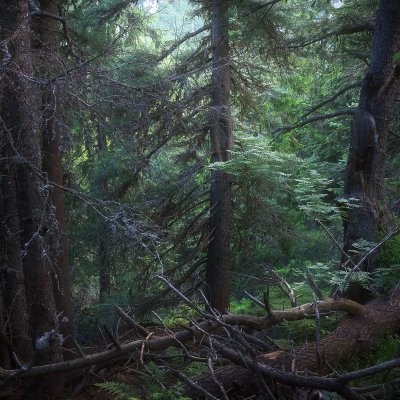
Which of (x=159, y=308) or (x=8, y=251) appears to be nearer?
(x=8, y=251)

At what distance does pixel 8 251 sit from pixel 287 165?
5.48 m

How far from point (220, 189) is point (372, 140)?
411cm

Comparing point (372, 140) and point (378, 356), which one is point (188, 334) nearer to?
point (378, 356)

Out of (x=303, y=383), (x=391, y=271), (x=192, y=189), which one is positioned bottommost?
(x=303, y=383)

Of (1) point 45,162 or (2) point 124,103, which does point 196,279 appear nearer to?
(1) point 45,162

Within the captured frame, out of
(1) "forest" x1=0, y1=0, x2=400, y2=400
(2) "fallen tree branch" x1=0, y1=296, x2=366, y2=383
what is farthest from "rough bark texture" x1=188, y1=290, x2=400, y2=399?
(2) "fallen tree branch" x1=0, y1=296, x2=366, y2=383

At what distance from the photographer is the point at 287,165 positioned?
807cm

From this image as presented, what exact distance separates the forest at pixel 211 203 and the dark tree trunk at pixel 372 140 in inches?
1.0

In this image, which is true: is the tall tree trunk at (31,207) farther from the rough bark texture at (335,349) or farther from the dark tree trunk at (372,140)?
the dark tree trunk at (372,140)

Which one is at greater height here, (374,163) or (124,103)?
(124,103)

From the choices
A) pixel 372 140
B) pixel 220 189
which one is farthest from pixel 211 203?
pixel 372 140

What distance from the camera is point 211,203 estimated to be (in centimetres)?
1016

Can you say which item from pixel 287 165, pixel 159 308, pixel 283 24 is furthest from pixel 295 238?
pixel 283 24

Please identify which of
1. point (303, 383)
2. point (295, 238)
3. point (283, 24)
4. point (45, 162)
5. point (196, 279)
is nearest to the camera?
point (303, 383)
